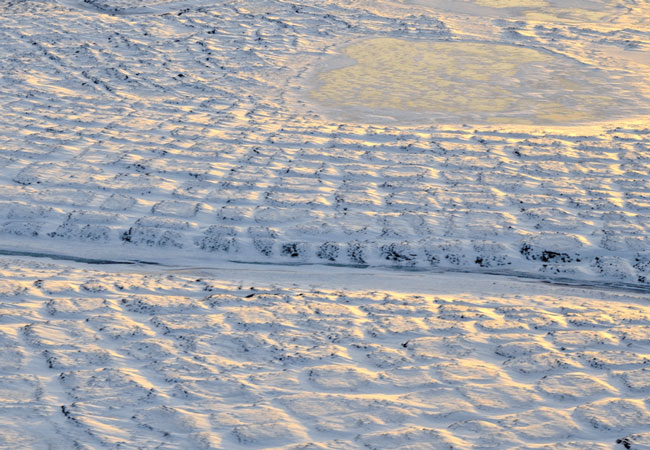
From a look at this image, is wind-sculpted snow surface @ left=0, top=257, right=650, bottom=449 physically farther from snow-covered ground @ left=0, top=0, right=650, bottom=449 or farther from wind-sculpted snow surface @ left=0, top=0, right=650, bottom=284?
wind-sculpted snow surface @ left=0, top=0, right=650, bottom=284

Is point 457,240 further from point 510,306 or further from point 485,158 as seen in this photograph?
point 485,158

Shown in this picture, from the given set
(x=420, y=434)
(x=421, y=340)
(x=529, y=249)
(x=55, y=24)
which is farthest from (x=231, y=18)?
(x=420, y=434)

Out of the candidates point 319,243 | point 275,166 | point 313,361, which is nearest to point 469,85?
point 275,166

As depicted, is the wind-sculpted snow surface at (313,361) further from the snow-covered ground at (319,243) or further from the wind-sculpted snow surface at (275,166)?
the wind-sculpted snow surface at (275,166)

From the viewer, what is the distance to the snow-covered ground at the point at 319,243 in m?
2.83

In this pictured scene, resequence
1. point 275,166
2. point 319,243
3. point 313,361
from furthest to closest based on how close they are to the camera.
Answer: point 275,166 < point 319,243 < point 313,361

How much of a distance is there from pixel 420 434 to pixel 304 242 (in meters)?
1.58

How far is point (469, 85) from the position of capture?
6512 mm

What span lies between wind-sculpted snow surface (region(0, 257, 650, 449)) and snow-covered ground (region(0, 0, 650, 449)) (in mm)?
10

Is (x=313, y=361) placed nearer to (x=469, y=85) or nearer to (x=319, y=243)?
(x=319, y=243)

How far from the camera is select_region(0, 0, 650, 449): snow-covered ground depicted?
2.83 m

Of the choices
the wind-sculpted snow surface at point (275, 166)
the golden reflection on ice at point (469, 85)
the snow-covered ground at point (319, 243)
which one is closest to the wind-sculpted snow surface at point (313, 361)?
the snow-covered ground at point (319, 243)

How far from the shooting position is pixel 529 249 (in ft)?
13.4

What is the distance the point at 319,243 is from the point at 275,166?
935mm
